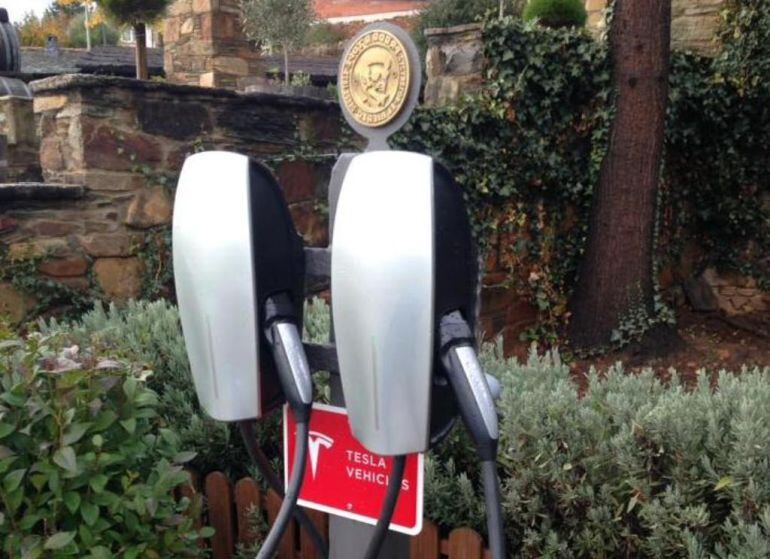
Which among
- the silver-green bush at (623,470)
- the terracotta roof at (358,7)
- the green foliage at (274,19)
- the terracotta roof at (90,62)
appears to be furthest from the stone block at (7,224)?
the terracotta roof at (358,7)

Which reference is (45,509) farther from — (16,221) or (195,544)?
(16,221)

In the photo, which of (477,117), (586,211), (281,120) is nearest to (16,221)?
(281,120)

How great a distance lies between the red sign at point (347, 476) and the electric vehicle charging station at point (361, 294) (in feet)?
0.18

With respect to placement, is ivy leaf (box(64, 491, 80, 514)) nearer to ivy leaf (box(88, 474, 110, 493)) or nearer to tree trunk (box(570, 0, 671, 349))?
ivy leaf (box(88, 474, 110, 493))

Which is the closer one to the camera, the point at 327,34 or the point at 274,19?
the point at 274,19

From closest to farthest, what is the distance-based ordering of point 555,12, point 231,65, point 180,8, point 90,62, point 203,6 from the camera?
point 555,12 → point 203,6 → point 180,8 → point 231,65 → point 90,62

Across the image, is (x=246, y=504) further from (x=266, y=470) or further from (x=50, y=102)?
(x=50, y=102)

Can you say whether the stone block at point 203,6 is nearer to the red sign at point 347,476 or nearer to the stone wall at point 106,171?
the stone wall at point 106,171

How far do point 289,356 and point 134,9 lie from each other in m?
6.21

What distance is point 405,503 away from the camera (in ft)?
4.39

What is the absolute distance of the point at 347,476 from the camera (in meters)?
1.38

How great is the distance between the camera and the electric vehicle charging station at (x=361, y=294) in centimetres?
107

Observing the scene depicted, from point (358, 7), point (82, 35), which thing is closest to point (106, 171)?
point (358, 7)

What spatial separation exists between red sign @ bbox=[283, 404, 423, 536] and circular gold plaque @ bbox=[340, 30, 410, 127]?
0.52 metres
